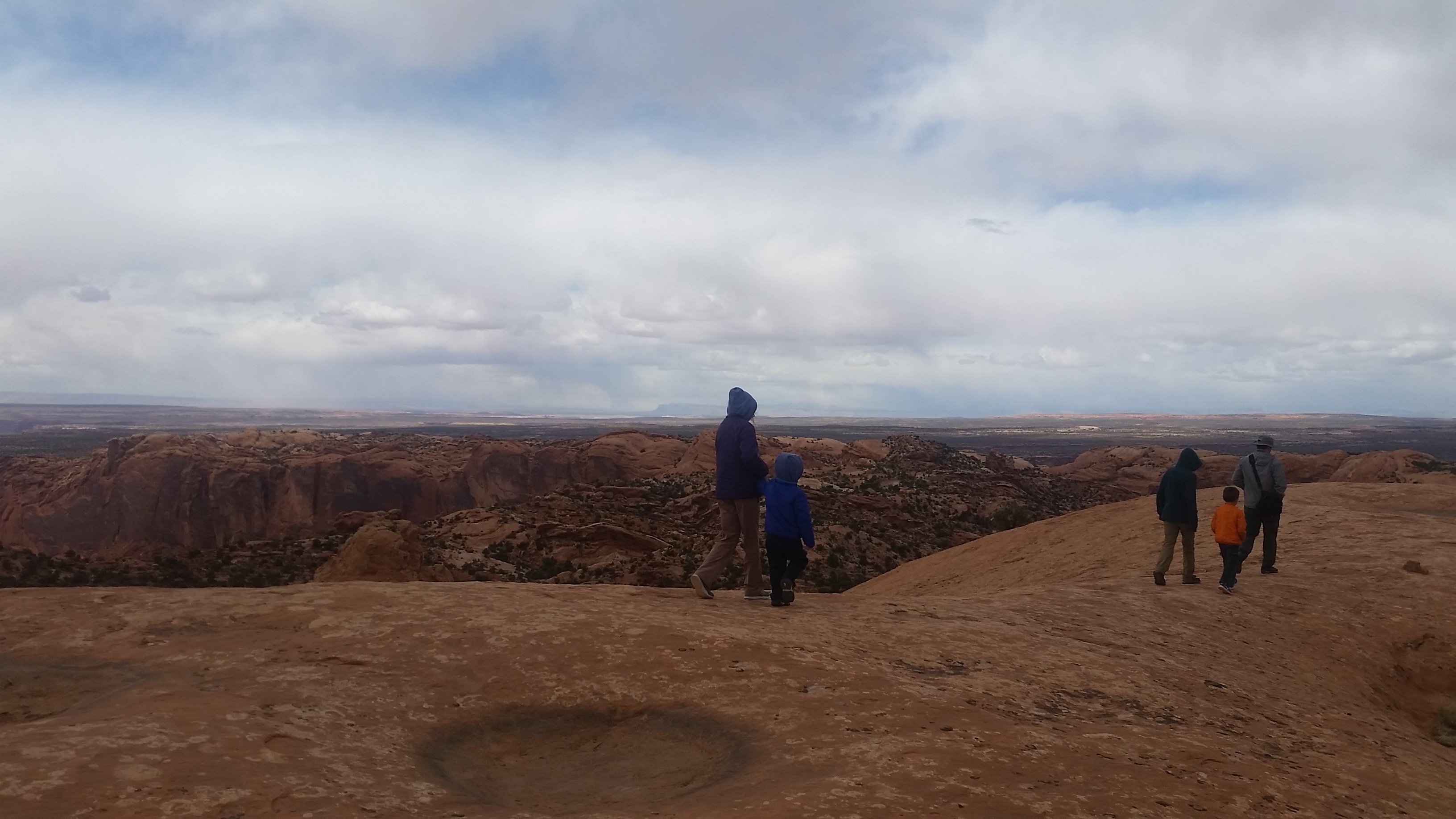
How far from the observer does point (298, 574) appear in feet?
78.3

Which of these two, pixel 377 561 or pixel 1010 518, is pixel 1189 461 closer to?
pixel 377 561

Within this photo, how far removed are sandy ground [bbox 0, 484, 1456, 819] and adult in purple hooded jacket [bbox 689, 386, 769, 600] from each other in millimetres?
658

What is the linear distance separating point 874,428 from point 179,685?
175 metres

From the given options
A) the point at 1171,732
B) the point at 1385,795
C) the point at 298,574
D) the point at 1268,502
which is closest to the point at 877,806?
the point at 1171,732

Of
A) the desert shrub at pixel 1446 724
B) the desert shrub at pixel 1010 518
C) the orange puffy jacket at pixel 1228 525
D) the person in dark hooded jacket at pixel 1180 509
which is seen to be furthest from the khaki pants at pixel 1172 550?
the desert shrub at pixel 1010 518

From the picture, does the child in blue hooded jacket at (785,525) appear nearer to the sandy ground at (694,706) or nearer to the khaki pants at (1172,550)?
the sandy ground at (694,706)

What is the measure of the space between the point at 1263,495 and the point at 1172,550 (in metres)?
1.78

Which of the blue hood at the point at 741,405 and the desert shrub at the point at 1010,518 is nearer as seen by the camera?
the blue hood at the point at 741,405

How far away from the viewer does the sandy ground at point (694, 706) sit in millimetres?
4617

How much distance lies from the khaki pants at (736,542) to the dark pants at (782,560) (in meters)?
0.18

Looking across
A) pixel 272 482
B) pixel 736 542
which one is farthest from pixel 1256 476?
pixel 272 482

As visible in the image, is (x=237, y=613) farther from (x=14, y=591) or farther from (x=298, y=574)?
(x=298, y=574)

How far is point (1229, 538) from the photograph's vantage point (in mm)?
11703

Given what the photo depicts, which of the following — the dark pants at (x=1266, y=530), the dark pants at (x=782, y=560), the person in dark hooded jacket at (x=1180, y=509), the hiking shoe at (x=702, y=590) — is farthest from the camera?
the dark pants at (x=1266, y=530)
